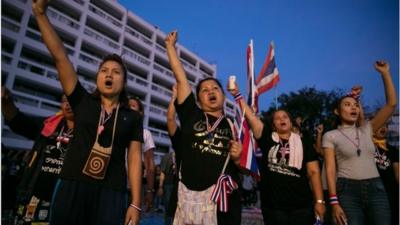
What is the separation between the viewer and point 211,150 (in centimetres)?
298

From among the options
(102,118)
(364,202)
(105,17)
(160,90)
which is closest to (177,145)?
(102,118)

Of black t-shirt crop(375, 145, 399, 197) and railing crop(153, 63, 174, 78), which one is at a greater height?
railing crop(153, 63, 174, 78)

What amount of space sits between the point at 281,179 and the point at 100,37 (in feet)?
138

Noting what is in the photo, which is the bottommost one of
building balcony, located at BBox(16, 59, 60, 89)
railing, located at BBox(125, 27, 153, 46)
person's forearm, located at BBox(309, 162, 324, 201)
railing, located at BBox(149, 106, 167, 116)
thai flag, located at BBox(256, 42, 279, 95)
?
person's forearm, located at BBox(309, 162, 324, 201)

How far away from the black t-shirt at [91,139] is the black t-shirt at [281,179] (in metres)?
1.67

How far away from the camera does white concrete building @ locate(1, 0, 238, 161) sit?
103ft

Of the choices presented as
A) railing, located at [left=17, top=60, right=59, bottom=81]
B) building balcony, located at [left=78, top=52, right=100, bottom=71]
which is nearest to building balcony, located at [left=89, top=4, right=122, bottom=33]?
building balcony, located at [left=78, top=52, right=100, bottom=71]

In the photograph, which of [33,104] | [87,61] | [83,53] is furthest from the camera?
[87,61]

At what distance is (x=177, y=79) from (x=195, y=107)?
1.07ft

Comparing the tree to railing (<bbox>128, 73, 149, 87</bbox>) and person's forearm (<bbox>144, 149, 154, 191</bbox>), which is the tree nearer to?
railing (<bbox>128, 73, 149, 87</bbox>)

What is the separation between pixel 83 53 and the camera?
38.5 metres

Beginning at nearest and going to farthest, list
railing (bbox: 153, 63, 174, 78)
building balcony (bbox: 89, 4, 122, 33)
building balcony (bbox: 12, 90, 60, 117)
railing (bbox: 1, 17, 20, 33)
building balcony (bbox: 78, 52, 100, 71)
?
railing (bbox: 1, 17, 20, 33)
building balcony (bbox: 12, 90, 60, 117)
building balcony (bbox: 78, 52, 100, 71)
building balcony (bbox: 89, 4, 122, 33)
railing (bbox: 153, 63, 174, 78)

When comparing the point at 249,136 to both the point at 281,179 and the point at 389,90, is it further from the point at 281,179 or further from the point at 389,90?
the point at 389,90

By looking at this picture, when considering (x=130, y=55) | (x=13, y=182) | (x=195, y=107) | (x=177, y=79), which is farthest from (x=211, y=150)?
(x=130, y=55)
